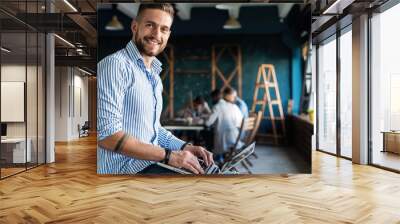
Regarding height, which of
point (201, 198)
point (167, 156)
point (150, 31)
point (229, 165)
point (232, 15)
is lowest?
point (201, 198)

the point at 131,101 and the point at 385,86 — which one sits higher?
the point at 385,86

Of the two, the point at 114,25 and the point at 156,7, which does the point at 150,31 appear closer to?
the point at 156,7

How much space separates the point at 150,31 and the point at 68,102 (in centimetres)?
312

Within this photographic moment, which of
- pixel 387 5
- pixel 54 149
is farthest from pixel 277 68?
pixel 54 149

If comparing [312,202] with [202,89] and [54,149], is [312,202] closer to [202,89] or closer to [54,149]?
[202,89]

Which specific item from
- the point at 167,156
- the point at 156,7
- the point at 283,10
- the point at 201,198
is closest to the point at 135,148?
the point at 167,156

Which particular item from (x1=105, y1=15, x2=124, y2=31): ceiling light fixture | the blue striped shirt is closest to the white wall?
(x1=105, y1=15, x2=124, y2=31): ceiling light fixture

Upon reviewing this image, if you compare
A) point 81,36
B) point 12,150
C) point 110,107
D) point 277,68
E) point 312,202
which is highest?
point 81,36

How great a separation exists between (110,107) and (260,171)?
208 centimetres

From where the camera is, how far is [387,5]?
6359 mm

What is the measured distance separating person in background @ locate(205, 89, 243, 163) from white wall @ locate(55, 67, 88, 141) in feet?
8.62

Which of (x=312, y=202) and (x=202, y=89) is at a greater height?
(x=202, y=89)

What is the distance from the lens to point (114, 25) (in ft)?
17.1

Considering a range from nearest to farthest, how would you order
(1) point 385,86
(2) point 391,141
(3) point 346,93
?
(2) point 391,141
(1) point 385,86
(3) point 346,93
